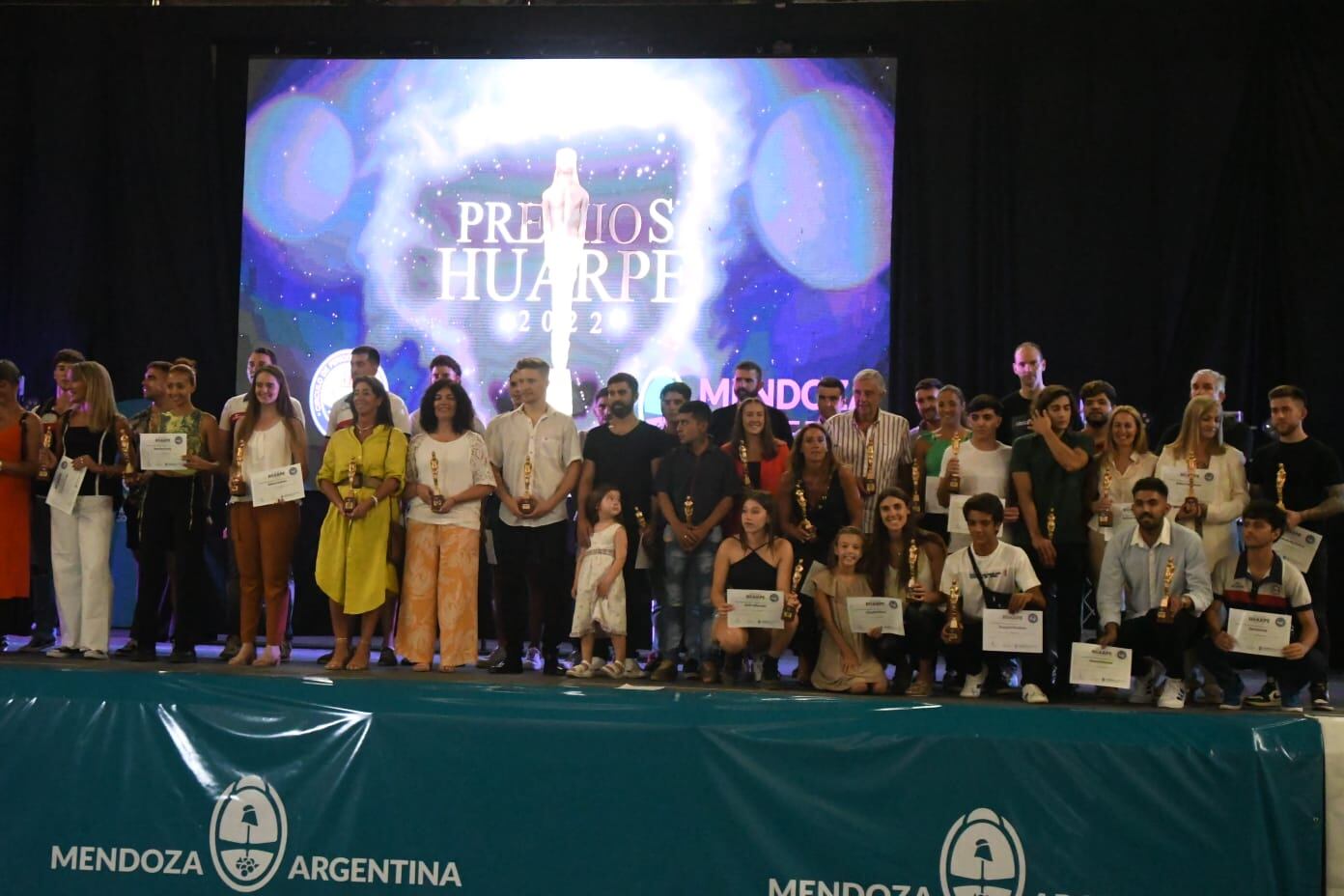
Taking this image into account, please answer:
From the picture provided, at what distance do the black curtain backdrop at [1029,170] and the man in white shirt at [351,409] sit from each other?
7.33 ft

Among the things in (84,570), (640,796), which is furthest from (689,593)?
(84,570)

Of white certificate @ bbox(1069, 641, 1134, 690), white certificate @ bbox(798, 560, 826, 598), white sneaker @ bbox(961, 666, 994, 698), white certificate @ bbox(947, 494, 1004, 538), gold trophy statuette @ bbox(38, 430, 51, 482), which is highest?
gold trophy statuette @ bbox(38, 430, 51, 482)

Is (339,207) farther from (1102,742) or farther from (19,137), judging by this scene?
(1102,742)

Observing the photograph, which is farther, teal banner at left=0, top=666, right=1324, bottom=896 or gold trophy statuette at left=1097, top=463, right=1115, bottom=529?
gold trophy statuette at left=1097, top=463, right=1115, bottom=529

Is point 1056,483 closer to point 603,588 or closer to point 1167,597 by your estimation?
point 1167,597

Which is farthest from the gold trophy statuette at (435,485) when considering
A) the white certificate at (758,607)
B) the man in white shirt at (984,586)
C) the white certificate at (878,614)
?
the man in white shirt at (984,586)

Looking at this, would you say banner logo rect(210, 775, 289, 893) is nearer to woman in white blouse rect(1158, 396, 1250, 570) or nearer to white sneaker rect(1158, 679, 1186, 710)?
white sneaker rect(1158, 679, 1186, 710)

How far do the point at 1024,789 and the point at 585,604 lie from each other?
2526 millimetres

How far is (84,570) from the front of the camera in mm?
6582

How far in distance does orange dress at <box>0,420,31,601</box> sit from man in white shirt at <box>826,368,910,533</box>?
423 cm

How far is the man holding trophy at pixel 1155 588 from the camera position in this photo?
576cm

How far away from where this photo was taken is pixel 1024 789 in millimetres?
4504

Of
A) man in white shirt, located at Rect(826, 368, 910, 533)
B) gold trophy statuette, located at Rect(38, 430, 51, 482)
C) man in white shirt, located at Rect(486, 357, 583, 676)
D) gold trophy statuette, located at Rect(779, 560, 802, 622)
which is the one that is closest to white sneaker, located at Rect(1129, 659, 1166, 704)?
man in white shirt, located at Rect(826, 368, 910, 533)

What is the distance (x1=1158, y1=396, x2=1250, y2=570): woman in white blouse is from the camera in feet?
19.9
